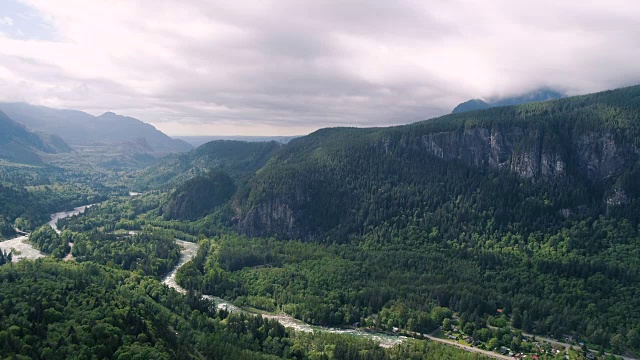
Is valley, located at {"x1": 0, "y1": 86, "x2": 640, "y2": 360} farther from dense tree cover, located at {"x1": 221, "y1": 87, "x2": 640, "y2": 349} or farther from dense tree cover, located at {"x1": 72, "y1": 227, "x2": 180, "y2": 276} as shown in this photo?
dense tree cover, located at {"x1": 72, "y1": 227, "x2": 180, "y2": 276}

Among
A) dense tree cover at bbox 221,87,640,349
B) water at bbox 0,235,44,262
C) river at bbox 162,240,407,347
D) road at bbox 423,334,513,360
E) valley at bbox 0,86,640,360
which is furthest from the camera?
water at bbox 0,235,44,262

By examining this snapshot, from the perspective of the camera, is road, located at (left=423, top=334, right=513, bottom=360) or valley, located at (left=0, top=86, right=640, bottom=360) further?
road, located at (left=423, top=334, right=513, bottom=360)

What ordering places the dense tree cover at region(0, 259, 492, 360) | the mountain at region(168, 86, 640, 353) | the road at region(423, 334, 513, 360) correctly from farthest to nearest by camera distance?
the mountain at region(168, 86, 640, 353) → the road at region(423, 334, 513, 360) → the dense tree cover at region(0, 259, 492, 360)

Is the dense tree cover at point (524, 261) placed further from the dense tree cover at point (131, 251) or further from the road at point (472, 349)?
the dense tree cover at point (131, 251)

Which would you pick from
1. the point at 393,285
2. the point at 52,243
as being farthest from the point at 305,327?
the point at 52,243

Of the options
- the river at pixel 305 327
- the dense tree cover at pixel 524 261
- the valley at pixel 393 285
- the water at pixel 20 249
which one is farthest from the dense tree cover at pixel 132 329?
the water at pixel 20 249

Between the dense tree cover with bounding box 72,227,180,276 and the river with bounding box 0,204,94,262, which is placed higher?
the dense tree cover with bounding box 72,227,180,276

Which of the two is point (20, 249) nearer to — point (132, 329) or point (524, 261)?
point (132, 329)

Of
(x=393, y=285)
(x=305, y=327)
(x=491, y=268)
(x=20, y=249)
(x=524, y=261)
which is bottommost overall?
(x=305, y=327)

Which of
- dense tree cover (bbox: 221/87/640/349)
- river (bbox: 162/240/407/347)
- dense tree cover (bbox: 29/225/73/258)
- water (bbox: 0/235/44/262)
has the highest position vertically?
dense tree cover (bbox: 221/87/640/349)

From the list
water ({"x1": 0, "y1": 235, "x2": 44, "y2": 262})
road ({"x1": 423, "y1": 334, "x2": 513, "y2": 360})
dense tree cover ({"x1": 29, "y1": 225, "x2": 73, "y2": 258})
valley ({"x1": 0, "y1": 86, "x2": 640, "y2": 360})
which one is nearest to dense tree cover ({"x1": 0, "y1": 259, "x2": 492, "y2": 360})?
valley ({"x1": 0, "y1": 86, "x2": 640, "y2": 360})
